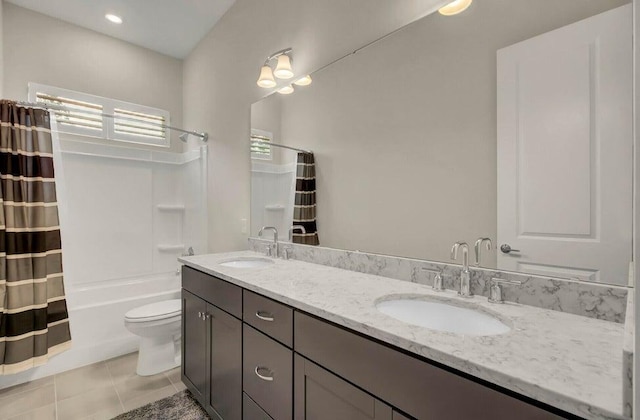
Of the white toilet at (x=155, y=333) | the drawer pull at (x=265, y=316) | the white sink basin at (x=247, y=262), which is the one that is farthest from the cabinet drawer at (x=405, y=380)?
the white toilet at (x=155, y=333)

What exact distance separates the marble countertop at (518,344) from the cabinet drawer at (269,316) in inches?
1.8

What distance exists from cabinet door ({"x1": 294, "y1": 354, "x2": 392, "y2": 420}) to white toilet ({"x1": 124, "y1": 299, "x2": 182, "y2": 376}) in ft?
5.16

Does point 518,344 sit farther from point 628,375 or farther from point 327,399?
point 327,399

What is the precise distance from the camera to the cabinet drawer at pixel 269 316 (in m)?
1.12

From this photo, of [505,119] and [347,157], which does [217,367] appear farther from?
[505,119]

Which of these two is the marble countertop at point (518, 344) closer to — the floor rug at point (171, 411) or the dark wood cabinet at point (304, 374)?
the dark wood cabinet at point (304, 374)

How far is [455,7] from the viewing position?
1.22m

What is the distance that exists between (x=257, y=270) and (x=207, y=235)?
1441mm

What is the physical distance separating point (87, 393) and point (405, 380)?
2368 millimetres

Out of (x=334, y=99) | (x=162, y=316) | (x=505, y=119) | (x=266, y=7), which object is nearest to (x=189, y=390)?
(x=162, y=316)

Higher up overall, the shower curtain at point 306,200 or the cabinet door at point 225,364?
the shower curtain at point 306,200

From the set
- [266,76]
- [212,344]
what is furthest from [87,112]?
[212,344]

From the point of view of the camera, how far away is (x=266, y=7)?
221cm

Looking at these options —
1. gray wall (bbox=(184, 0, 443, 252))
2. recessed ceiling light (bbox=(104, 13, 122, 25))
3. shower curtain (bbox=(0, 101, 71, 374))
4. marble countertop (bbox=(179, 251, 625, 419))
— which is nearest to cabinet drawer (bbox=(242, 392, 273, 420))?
marble countertop (bbox=(179, 251, 625, 419))
